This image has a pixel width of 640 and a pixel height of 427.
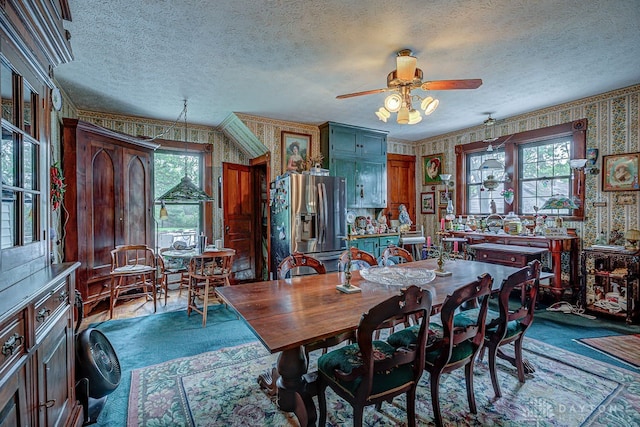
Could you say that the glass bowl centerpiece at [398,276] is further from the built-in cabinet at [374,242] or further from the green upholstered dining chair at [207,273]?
the built-in cabinet at [374,242]

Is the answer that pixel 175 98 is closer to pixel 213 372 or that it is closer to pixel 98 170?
pixel 98 170

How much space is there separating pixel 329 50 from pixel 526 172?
3.92 m

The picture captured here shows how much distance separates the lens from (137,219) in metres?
4.46

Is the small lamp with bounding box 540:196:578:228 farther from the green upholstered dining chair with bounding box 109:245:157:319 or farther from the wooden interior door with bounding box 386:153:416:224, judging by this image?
the green upholstered dining chair with bounding box 109:245:157:319

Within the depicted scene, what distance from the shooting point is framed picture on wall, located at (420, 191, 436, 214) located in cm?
619

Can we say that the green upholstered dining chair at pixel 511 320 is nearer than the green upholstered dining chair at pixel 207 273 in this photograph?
Yes

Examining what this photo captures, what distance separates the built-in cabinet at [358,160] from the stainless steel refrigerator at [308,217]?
1.60 feet

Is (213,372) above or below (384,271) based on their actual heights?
below

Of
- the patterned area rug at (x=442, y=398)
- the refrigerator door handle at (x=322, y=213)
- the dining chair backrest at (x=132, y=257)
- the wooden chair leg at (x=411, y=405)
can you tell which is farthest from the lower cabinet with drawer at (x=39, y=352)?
the refrigerator door handle at (x=322, y=213)

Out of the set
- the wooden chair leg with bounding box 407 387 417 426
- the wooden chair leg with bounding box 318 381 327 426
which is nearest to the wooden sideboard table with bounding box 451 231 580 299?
the wooden chair leg with bounding box 407 387 417 426

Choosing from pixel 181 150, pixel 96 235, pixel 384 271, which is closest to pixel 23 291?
pixel 384 271

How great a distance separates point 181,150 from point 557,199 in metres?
5.58

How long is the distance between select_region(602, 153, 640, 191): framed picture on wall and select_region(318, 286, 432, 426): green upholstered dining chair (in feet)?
13.0

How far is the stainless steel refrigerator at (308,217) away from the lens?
173 inches
